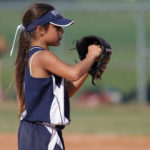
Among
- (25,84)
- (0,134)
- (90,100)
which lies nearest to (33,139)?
(25,84)

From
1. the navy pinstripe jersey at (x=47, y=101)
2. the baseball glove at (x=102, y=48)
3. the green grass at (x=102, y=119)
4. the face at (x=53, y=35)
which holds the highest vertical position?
the face at (x=53, y=35)

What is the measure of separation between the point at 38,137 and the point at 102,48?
81cm

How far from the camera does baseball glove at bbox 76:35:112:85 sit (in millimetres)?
4005

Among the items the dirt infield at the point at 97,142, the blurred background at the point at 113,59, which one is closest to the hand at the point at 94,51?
the dirt infield at the point at 97,142

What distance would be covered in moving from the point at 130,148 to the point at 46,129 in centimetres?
478

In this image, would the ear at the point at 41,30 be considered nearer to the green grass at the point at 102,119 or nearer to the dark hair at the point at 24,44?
the dark hair at the point at 24,44

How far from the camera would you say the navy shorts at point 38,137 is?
152 inches

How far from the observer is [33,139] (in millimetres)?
3871

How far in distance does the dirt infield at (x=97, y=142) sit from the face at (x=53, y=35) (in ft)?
15.6

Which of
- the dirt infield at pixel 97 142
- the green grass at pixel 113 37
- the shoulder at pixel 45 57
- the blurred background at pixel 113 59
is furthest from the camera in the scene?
the green grass at pixel 113 37

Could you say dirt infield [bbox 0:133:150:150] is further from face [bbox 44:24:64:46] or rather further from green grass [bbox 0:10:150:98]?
green grass [bbox 0:10:150:98]

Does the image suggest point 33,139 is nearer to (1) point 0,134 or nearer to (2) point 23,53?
(2) point 23,53

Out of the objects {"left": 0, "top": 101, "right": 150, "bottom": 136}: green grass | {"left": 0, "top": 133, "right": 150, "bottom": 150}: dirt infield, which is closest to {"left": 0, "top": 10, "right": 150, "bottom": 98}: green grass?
{"left": 0, "top": 101, "right": 150, "bottom": 136}: green grass

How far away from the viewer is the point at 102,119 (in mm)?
11891
